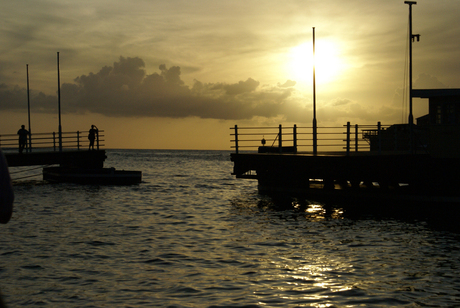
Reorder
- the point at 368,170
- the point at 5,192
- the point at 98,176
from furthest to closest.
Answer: the point at 98,176 < the point at 368,170 < the point at 5,192

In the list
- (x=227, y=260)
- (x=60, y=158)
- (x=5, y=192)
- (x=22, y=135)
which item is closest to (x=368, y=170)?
(x=227, y=260)

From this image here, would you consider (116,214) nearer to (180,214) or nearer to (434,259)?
(180,214)

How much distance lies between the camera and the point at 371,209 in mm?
21141

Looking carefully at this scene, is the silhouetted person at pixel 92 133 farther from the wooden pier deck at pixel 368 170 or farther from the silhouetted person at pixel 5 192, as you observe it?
the silhouetted person at pixel 5 192

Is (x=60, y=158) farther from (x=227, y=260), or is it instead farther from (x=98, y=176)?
(x=227, y=260)

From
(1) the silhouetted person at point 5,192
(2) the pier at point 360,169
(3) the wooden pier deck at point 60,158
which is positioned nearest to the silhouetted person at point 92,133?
(3) the wooden pier deck at point 60,158

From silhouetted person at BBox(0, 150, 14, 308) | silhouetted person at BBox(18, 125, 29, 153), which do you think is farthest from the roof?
silhouetted person at BBox(18, 125, 29, 153)

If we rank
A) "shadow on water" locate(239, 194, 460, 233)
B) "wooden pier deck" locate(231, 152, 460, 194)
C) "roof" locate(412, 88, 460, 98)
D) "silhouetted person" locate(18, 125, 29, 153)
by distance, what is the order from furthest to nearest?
"silhouetted person" locate(18, 125, 29, 153), "roof" locate(412, 88, 460, 98), "wooden pier deck" locate(231, 152, 460, 194), "shadow on water" locate(239, 194, 460, 233)

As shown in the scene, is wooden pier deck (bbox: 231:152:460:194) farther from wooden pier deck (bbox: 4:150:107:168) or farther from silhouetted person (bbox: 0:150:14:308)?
silhouetted person (bbox: 0:150:14:308)

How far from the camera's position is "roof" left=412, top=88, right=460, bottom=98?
24.2 m

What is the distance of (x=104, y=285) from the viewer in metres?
8.93

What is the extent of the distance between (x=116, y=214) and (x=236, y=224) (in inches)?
229

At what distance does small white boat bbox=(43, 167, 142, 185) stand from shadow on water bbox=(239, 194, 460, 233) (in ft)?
48.5

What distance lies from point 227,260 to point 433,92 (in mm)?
18798
